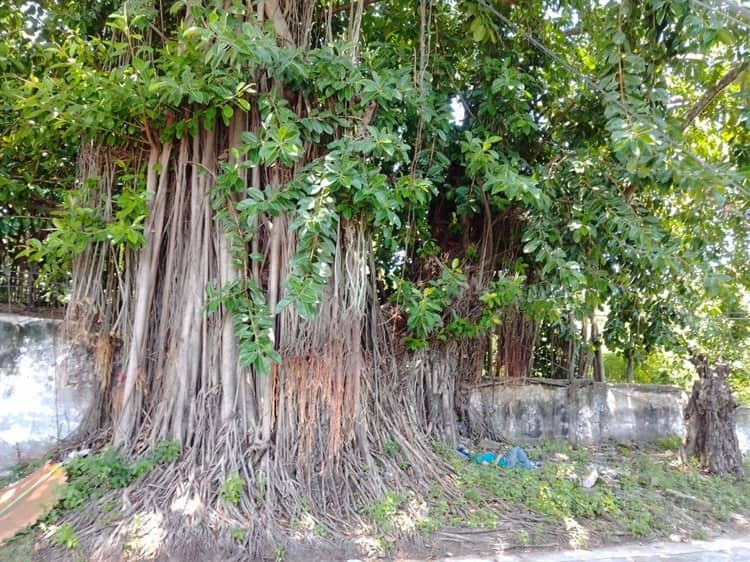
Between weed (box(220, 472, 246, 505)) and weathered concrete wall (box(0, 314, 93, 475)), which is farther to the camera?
weathered concrete wall (box(0, 314, 93, 475))

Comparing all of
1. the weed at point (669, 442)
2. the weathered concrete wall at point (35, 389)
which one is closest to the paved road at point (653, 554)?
the weed at point (669, 442)

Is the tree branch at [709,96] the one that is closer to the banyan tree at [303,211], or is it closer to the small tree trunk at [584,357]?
the banyan tree at [303,211]

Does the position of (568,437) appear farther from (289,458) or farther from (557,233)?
(289,458)

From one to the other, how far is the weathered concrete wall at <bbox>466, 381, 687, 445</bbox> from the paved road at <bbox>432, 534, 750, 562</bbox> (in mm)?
2213

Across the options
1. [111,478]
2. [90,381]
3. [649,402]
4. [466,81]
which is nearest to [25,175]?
[90,381]

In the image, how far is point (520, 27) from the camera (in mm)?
5293

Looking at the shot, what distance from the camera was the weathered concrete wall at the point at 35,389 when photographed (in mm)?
4535

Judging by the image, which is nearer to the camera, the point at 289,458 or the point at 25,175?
the point at 289,458

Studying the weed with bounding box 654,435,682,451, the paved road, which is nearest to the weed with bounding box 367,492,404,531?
the paved road

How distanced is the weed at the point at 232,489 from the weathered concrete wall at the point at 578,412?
3.01m

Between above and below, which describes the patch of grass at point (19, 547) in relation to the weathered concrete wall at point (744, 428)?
below

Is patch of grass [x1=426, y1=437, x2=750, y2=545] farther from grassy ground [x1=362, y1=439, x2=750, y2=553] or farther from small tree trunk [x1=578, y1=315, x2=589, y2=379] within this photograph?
small tree trunk [x1=578, y1=315, x2=589, y2=379]

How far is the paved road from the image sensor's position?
3586mm

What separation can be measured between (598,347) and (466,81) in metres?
3.69
